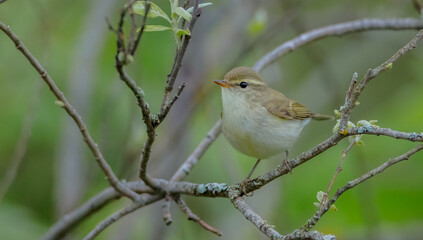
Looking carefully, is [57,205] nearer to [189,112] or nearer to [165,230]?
[165,230]

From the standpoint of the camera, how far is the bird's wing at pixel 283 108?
150 inches

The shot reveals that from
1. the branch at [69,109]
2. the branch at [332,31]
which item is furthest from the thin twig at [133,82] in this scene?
the branch at [332,31]

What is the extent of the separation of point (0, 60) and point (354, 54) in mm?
3604

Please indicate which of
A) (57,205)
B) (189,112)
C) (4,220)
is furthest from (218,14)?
(4,220)

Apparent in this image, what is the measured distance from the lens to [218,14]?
201 inches

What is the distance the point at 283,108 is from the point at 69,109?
197cm

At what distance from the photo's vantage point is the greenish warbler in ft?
11.2

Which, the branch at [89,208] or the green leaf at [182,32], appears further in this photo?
the branch at [89,208]

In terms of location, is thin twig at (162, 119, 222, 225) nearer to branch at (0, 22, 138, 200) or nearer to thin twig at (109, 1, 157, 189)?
branch at (0, 22, 138, 200)

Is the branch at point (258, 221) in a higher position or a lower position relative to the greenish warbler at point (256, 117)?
lower

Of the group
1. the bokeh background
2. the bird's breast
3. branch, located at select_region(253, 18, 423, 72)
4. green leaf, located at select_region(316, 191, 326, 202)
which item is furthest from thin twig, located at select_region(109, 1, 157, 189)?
the bokeh background

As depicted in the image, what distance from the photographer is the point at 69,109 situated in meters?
2.25

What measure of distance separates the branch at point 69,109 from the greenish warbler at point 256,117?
80 centimetres

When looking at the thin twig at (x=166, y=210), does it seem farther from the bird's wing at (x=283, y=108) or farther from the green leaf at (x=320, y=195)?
the bird's wing at (x=283, y=108)
